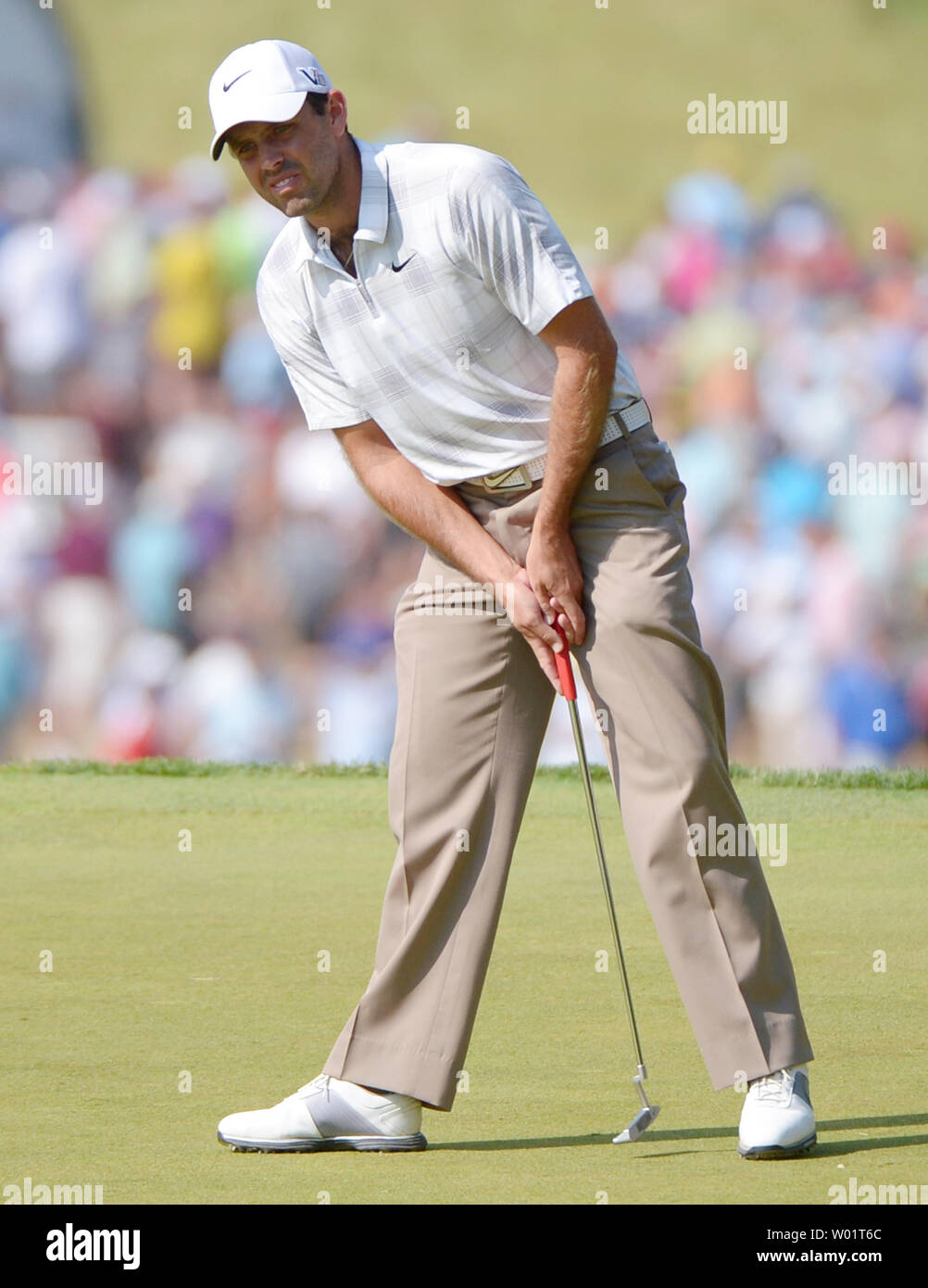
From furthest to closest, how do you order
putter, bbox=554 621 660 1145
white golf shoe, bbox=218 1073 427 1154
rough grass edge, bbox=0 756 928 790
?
rough grass edge, bbox=0 756 928 790, white golf shoe, bbox=218 1073 427 1154, putter, bbox=554 621 660 1145

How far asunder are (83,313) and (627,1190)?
7478 millimetres

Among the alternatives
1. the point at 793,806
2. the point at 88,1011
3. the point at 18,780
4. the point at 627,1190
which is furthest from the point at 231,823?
the point at 627,1190

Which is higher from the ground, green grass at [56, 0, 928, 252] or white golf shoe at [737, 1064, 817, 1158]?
green grass at [56, 0, 928, 252]

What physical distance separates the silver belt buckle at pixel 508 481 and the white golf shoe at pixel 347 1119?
0.98m

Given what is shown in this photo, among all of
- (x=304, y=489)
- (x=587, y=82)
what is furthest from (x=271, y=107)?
(x=587, y=82)

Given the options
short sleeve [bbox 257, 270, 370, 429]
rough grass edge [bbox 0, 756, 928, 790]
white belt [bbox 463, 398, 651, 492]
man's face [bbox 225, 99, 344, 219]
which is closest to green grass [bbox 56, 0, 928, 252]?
rough grass edge [bbox 0, 756, 928, 790]

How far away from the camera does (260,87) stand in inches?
125

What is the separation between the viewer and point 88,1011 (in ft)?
12.9

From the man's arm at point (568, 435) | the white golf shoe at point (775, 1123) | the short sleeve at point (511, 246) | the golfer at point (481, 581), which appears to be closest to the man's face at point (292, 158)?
the golfer at point (481, 581)

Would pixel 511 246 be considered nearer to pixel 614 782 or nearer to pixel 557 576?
pixel 557 576

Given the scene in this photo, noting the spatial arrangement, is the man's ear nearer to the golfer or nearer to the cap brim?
the golfer

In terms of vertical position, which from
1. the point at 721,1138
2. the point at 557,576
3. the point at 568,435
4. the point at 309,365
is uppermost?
the point at 309,365

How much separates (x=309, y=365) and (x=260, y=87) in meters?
0.50

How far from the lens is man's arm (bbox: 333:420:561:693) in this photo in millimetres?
3293
